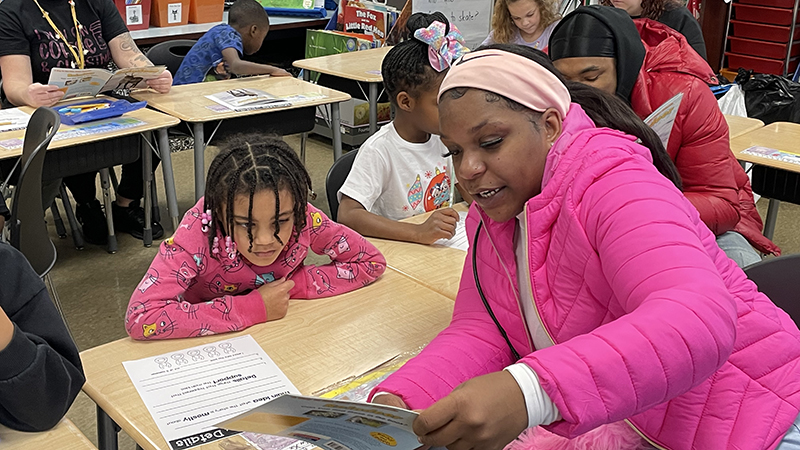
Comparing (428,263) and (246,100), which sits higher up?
(246,100)

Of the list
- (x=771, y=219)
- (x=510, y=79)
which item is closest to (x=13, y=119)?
(x=510, y=79)

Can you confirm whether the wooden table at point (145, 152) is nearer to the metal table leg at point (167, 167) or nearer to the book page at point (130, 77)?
the metal table leg at point (167, 167)

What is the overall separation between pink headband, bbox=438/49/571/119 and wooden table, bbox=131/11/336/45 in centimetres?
436

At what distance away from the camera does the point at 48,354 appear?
1.11 m

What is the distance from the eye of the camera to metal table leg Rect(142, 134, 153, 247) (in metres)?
3.36

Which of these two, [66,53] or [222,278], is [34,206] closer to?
[222,278]

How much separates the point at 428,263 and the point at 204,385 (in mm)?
712

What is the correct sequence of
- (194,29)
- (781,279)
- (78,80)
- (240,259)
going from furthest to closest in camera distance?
(194,29) < (78,80) < (240,259) < (781,279)

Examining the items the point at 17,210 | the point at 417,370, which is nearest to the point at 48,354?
the point at 417,370

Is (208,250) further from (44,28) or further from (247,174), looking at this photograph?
(44,28)

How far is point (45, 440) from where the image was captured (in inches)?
43.4

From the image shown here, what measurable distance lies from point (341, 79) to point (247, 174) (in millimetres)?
2751

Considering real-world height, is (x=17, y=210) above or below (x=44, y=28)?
below

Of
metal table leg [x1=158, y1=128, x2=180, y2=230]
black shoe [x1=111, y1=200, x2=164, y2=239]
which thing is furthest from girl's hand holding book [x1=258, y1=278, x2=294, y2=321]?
black shoe [x1=111, y1=200, x2=164, y2=239]
